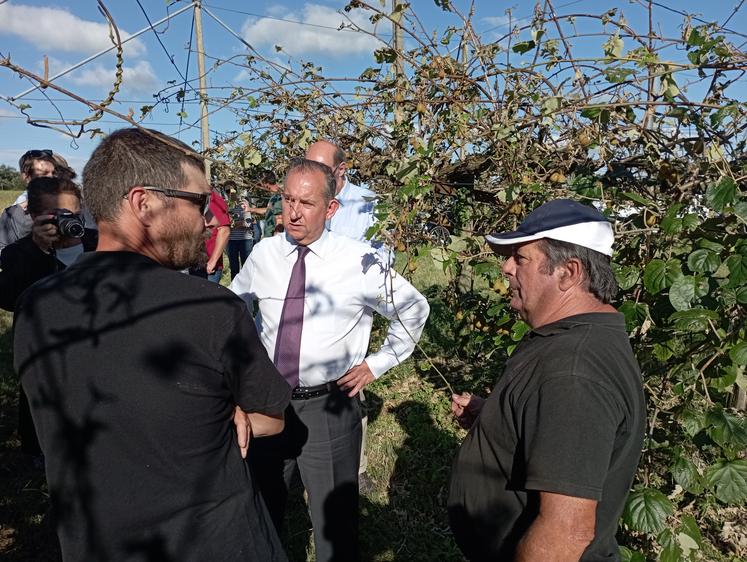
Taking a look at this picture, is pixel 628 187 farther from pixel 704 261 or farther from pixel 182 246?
pixel 182 246

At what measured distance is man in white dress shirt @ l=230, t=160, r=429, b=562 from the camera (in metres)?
2.52

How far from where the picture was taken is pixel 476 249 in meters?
3.02

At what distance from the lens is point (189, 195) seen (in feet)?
4.58

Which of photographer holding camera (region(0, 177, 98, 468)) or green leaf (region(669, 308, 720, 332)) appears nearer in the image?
green leaf (region(669, 308, 720, 332))

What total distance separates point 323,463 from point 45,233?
87.2 inches

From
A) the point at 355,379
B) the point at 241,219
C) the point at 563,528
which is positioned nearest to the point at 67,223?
the point at 355,379

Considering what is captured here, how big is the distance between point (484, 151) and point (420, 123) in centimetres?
50

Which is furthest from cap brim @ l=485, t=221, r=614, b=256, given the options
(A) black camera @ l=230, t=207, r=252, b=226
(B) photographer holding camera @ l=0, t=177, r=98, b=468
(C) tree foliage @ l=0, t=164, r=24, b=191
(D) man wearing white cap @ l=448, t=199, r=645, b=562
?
(C) tree foliage @ l=0, t=164, r=24, b=191

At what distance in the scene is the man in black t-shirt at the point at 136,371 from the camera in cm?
125

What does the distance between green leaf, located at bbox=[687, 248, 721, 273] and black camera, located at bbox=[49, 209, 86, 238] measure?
3100mm

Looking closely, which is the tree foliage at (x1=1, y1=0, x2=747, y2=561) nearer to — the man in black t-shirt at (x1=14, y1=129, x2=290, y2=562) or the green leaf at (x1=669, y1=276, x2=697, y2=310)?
the green leaf at (x1=669, y1=276, x2=697, y2=310)

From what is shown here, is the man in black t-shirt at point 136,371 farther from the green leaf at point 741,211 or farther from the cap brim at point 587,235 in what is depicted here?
the green leaf at point 741,211

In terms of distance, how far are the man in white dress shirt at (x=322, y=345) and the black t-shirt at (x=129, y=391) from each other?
117 cm

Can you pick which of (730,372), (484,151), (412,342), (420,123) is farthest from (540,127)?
(730,372)
